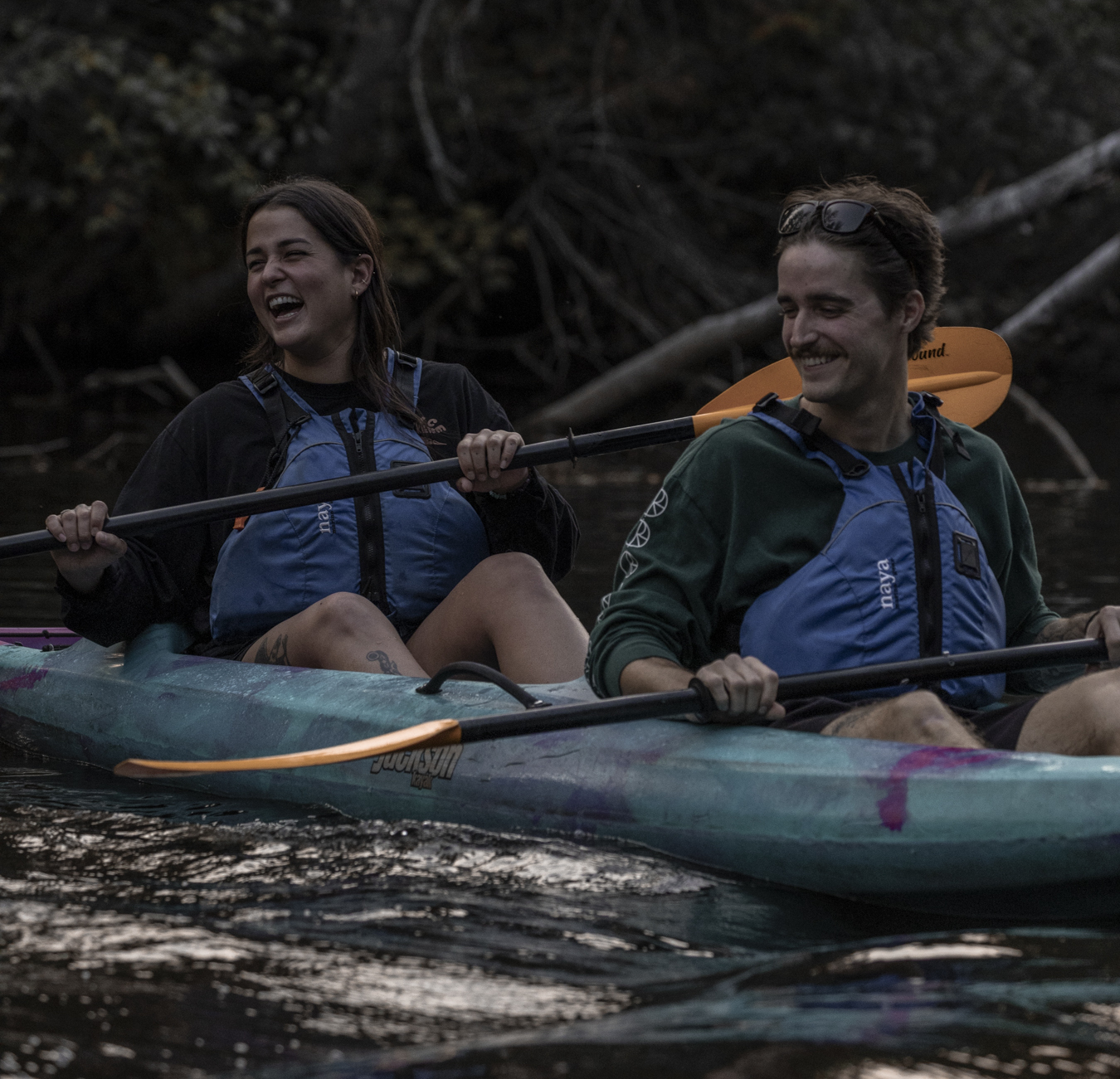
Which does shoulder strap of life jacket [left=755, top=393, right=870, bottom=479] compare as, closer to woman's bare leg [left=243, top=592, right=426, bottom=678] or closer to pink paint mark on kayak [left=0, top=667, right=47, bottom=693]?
woman's bare leg [left=243, top=592, right=426, bottom=678]

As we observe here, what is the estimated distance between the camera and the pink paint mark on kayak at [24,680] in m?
3.44

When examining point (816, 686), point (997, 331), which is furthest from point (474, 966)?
point (997, 331)

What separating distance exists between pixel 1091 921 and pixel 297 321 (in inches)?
72.6

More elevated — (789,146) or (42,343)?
(789,146)

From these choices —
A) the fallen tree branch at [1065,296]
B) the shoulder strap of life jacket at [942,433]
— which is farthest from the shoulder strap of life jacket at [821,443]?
the fallen tree branch at [1065,296]

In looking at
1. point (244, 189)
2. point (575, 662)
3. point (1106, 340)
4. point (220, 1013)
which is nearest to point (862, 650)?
point (575, 662)

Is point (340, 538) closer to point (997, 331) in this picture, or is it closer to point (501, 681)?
point (501, 681)

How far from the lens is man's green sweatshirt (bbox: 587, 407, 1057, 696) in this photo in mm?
2316

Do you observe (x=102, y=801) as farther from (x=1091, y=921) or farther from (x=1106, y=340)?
(x=1106, y=340)

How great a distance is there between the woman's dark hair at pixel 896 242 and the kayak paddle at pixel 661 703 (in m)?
0.51

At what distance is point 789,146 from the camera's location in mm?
11984

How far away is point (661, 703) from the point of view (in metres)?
2.22

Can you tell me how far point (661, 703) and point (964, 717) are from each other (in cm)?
53

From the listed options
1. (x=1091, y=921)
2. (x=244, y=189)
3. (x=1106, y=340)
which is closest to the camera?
(x=1091, y=921)
